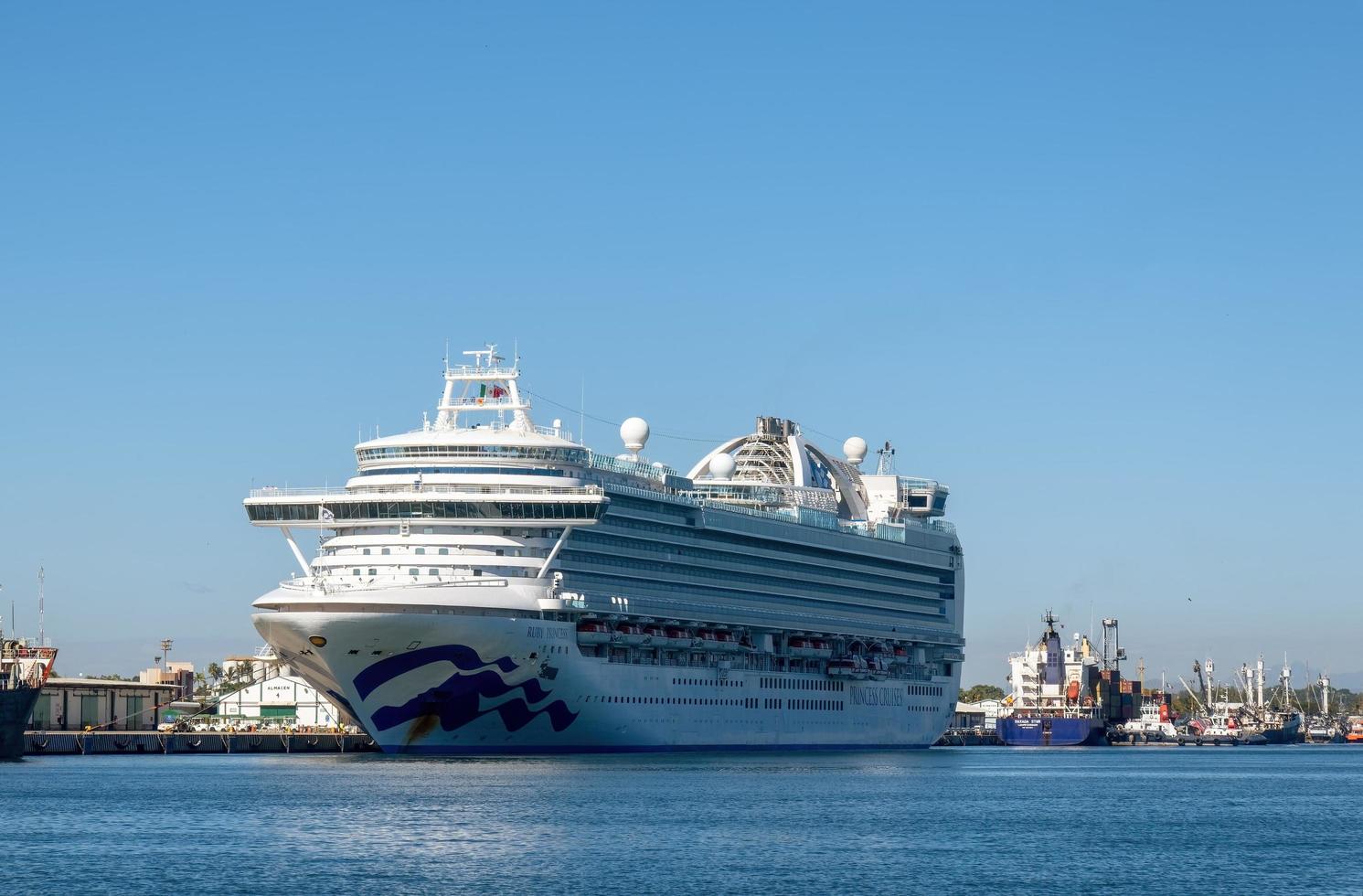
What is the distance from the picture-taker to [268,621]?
8512cm

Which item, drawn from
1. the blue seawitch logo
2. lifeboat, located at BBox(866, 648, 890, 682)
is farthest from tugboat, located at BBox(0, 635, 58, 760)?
lifeboat, located at BBox(866, 648, 890, 682)

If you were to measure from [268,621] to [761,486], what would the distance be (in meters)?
39.1

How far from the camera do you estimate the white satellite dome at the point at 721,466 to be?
119m

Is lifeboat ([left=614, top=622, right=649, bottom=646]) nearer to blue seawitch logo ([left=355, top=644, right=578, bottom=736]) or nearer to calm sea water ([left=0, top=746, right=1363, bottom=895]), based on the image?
calm sea water ([left=0, top=746, right=1363, bottom=895])

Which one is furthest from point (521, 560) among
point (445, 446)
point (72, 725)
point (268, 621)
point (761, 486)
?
point (72, 725)

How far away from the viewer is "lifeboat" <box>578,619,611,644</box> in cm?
9350

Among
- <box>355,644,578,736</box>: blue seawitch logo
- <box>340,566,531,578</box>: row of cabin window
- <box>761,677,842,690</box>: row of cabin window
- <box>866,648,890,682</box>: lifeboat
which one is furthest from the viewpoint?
<box>866,648,890,682</box>: lifeboat

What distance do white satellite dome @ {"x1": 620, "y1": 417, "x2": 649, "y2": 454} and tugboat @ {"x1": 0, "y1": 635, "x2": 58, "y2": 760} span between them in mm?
31134

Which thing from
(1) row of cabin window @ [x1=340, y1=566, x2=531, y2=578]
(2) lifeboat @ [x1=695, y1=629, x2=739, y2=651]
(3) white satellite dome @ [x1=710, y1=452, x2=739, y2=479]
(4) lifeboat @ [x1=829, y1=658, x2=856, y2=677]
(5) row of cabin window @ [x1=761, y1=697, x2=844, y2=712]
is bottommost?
(5) row of cabin window @ [x1=761, y1=697, x2=844, y2=712]

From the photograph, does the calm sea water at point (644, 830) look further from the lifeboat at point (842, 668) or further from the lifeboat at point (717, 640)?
the lifeboat at point (842, 668)

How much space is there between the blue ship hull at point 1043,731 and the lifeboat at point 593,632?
315 feet

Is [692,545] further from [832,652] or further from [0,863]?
[0,863]

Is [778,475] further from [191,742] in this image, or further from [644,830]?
[644,830]

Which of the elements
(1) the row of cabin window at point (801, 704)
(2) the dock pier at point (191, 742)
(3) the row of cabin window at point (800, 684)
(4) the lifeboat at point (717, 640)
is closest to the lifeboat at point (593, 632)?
(4) the lifeboat at point (717, 640)
